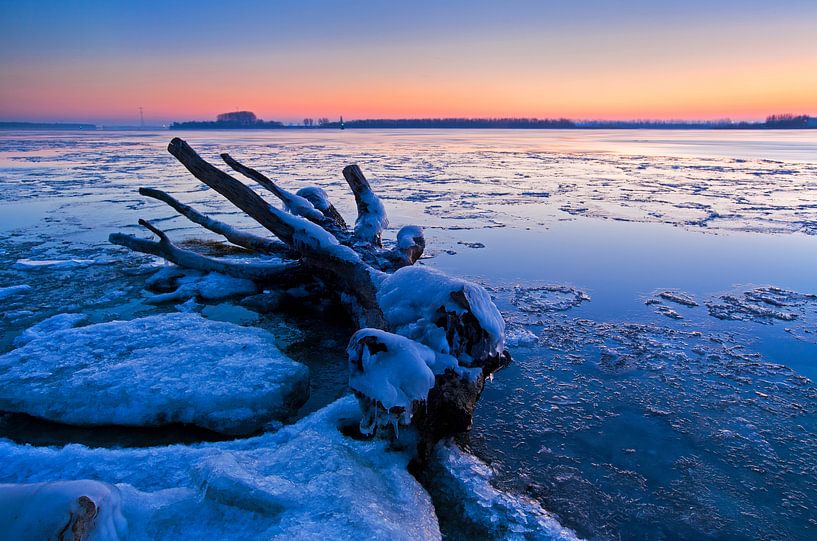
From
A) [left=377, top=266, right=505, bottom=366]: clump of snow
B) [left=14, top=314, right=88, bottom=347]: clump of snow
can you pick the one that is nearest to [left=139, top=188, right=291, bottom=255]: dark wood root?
[left=14, top=314, right=88, bottom=347]: clump of snow

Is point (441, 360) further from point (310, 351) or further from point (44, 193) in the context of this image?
point (44, 193)

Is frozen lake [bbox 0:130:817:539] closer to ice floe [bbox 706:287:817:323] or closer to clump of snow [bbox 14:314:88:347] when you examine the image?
ice floe [bbox 706:287:817:323]

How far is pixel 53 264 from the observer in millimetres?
6750

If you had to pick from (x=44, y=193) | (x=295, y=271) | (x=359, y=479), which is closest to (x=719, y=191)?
(x=295, y=271)

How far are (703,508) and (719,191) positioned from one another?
13.9 metres

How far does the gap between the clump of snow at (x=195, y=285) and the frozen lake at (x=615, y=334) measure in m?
0.29

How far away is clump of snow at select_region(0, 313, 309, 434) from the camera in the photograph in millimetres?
3289

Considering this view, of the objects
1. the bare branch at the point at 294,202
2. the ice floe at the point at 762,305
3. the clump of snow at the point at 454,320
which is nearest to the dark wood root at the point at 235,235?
the bare branch at the point at 294,202

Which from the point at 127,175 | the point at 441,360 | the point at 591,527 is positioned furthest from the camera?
the point at 127,175

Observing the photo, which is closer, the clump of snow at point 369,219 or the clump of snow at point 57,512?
the clump of snow at point 57,512

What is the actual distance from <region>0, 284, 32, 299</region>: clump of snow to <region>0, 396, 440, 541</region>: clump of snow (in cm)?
353

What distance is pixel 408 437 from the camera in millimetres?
2949

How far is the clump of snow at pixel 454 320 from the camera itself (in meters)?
3.21

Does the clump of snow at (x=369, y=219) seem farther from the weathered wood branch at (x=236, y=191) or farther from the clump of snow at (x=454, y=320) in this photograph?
the clump of snow at (x=454, y=320)
